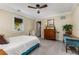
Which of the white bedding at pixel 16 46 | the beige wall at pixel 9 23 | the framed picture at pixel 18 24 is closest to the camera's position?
the white bedding at pixel 16 46

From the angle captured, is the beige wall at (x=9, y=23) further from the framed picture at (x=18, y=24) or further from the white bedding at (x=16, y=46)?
the white bedding at (x=16, y=46)

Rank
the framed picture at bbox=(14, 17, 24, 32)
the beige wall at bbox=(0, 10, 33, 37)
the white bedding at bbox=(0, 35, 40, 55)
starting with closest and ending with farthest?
1. the white bedding at bbox=(0, 35, 40, 55)
2. the framed picture at bbox=(14, 17, 24, 32)
3. the beige wall at bbox=(0, 10, 33, 37)

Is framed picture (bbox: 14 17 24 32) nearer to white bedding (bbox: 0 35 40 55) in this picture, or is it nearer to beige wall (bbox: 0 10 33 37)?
beige wall (bbox: 0 10 33 37)

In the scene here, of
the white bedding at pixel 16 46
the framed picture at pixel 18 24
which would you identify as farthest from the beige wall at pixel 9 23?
the white bedding at pixel 16 46

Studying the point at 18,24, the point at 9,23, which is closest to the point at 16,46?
the point at 18,24

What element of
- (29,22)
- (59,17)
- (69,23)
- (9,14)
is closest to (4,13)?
(9,14)

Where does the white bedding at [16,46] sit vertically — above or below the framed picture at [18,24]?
below

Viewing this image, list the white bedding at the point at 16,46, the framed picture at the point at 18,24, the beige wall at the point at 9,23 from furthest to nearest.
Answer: the beige wall at the point at 9,23, the framed picture at the point at 18,24, the white bedding at the point at 16,46

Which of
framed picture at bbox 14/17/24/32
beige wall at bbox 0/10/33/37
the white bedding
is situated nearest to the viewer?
the white bedding

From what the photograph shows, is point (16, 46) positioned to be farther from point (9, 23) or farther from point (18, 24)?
point (9, 23)

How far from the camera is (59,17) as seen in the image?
2062 millimetres

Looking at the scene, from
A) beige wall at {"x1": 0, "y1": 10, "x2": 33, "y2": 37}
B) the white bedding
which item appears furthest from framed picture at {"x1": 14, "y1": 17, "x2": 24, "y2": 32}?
the white bedding

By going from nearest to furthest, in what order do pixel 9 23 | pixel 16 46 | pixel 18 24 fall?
pixel 16 46
pixel 18 24
pixel 9 23

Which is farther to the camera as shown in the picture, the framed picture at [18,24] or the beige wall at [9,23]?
the beige wall at [9,23]
